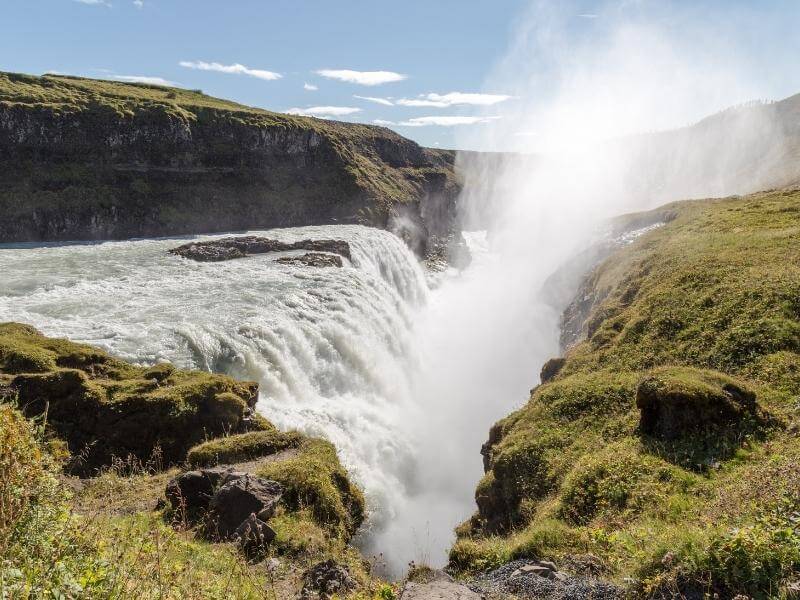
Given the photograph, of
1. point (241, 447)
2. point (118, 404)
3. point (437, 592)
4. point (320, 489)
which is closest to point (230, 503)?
point (320, 489)

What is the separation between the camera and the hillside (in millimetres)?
6117

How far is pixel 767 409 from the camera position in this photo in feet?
38.5

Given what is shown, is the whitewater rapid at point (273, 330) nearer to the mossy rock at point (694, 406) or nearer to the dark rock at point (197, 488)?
the dark rock at point (197, 488)

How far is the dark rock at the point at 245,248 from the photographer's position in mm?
44906

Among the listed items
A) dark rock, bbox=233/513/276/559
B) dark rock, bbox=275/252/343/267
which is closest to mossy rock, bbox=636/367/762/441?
dark rock, bbox=233/513/276/559

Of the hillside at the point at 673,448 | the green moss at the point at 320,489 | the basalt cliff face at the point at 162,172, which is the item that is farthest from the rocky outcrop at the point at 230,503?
the basalt cliff face at the point at 162,172

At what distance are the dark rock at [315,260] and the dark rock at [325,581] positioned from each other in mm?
35756

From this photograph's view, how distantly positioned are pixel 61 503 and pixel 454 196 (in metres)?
131

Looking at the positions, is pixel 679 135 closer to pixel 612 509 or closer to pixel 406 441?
pixel 406 441

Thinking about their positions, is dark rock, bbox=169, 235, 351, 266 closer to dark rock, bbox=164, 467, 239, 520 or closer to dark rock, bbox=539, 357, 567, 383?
dark rock, bbox=539, 357, 567, 383

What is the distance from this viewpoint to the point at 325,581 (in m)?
7.43

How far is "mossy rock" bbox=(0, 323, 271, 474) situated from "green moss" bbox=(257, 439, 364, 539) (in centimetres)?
331

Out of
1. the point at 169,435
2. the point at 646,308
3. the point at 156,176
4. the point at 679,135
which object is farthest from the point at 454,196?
the point at 169,435

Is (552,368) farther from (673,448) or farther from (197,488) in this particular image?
(197,488)
